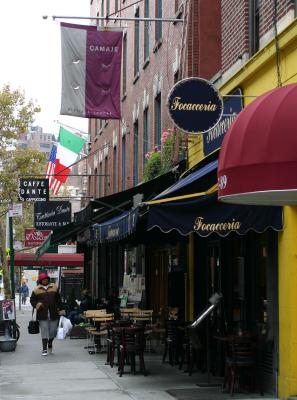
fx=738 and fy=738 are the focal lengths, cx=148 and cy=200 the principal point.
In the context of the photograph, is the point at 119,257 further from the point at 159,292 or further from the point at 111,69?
the point at 111,69

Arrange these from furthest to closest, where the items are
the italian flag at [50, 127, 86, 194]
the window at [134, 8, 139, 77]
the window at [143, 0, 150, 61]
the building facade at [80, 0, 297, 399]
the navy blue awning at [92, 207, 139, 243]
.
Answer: the italian flag at [50, 127, 86, 194] → the window at [134, 8, 139, 77] → the window at [143, 0, 150, 61] → the navy blue awning at [92, 207, 139, 243] → the building facade at [80, 0, 297, 399]

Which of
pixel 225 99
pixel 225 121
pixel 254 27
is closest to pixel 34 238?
pixel 225 99

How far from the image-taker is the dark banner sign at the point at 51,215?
25969mm

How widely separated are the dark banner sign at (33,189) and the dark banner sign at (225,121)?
10.6 m

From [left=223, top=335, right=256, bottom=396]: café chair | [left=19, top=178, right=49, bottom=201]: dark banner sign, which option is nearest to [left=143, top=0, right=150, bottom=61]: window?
[left=19, top=178, right=49, bottom=201]: dark banner sign

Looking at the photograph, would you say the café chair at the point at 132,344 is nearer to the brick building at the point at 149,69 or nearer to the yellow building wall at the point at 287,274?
the yellow building wall at the point at 287,274

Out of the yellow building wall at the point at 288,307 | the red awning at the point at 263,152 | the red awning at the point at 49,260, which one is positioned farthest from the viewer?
the red awning at the point at 49,260

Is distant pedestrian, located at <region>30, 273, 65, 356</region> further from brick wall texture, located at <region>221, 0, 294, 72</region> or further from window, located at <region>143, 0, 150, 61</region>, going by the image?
window, located at <region>143, 0, 150, 61</region>

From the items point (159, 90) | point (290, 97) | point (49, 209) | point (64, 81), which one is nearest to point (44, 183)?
point (49, 209)

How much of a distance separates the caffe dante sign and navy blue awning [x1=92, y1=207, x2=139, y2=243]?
164cm

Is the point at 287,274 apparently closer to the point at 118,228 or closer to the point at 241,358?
the point at 241,358

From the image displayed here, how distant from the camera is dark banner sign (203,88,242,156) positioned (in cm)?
1212

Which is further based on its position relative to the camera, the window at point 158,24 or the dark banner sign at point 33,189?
the dark banner sign at point 33,189

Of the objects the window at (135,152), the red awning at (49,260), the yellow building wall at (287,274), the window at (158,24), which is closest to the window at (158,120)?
the window at (158,24)
